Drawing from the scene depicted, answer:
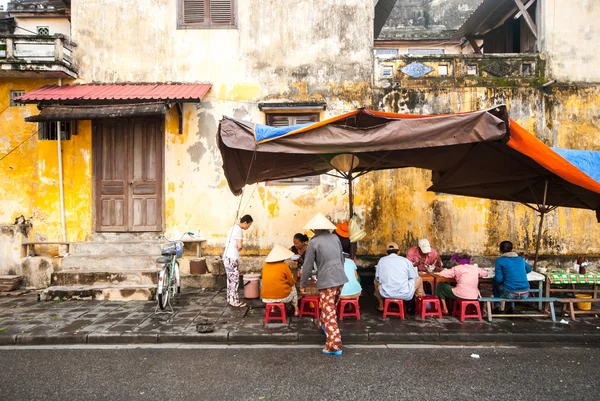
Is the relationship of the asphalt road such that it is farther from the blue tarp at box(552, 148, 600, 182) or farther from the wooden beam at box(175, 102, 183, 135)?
the wooden beam at box(175, 102, 183, 135)

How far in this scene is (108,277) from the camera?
8.69 m

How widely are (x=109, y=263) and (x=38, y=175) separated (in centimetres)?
279

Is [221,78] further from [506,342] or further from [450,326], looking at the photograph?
[506,342]

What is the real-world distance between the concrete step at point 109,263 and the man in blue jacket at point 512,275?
272 inches

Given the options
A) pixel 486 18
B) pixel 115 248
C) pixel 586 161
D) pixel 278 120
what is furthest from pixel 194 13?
pixel 586 161

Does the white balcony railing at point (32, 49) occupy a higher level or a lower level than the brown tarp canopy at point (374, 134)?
higher

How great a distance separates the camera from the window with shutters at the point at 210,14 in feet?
32.0

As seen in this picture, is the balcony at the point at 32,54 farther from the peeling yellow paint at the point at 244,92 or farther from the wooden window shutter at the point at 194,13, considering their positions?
the peeling yellow paint at the point at 244,92

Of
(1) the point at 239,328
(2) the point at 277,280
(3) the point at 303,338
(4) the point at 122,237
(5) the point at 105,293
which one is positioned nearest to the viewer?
(3) the point at 303,338

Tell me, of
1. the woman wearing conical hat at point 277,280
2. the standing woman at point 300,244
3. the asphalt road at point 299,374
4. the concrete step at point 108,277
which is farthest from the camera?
the concrete step at point 108,277

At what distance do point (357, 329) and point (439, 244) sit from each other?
4.18 m

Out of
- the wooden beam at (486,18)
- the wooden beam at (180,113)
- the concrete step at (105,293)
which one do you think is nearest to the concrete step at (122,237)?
the concrete step at (105,293)

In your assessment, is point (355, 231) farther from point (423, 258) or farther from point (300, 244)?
point (423, 258)

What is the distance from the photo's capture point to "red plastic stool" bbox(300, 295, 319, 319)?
6.95 m
